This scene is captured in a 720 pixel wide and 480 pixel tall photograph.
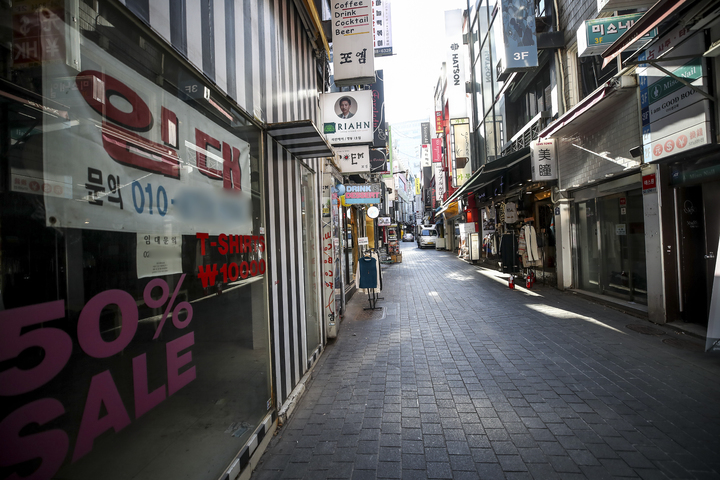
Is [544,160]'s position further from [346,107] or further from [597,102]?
[346,107]

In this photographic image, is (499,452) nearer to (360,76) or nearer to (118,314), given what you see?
(118,314)

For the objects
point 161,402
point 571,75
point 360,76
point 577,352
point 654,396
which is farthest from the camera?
point 571,75

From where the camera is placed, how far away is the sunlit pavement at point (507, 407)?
108 inches

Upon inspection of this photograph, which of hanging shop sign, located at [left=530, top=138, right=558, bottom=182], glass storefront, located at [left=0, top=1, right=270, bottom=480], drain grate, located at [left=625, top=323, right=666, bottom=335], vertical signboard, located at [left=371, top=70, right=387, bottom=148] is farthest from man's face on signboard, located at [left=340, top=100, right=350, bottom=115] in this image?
hanging shop sign, located at [left=530, top=138, right=558, bottom=182]

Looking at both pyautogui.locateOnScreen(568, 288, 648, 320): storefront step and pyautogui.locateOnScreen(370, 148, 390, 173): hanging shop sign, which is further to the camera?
pyautogui.locateOnScreen(370, 148, 390, 173): hanging shop sign

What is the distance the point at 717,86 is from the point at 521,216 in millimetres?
8865

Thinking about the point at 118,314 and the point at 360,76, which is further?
the point at 360,76

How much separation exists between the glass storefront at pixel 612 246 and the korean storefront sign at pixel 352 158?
19.8 ft

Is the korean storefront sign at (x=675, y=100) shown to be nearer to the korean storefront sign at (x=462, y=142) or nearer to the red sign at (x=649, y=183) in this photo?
the red sign at (x=649, y=183)

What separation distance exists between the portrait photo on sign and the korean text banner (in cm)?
434

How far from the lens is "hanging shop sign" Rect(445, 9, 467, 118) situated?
71.4 ft

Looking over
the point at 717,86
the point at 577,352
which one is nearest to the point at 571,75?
the point at 717,86

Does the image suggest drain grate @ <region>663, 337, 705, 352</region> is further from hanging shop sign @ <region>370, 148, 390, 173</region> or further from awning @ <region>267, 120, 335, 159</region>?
hanging shop sign @ <region>370, 148, 390, 173</region>

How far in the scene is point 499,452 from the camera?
2869 millimetres
